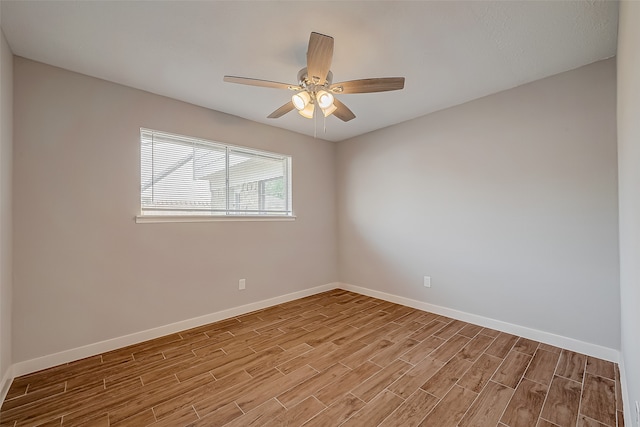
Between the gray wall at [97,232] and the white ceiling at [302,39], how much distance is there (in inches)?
11.0

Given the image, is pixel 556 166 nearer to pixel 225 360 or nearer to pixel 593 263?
pixel 593 263

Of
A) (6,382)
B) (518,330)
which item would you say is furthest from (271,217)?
(518,330)

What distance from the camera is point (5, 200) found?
1.85 m

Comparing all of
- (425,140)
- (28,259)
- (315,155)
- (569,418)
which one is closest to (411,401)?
(569,418)

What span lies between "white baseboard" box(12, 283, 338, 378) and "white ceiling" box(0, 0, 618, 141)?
2.32m

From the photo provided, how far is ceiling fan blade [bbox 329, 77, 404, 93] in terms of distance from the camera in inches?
73.4

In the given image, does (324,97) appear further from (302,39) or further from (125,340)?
(125,340)

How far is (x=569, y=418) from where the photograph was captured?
1.58 m

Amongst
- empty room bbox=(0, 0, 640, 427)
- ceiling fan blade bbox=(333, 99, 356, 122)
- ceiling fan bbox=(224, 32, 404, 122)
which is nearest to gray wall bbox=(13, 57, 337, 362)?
empty room bbox=(0, 0, 640, 427)

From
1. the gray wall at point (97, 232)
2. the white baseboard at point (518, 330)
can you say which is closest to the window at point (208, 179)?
the gray wall at point (97, 232)

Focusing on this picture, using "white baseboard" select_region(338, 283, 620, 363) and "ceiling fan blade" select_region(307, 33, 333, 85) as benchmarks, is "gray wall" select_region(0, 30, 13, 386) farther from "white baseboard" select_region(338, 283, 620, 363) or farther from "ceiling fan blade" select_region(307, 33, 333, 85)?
"white baseboard" select_region(338, 283, 620, 363)

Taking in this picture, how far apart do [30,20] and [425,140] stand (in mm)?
3535

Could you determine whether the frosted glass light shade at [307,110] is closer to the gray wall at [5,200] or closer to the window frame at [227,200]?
the window frame at [227,200]

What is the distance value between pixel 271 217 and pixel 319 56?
2.25 meters
